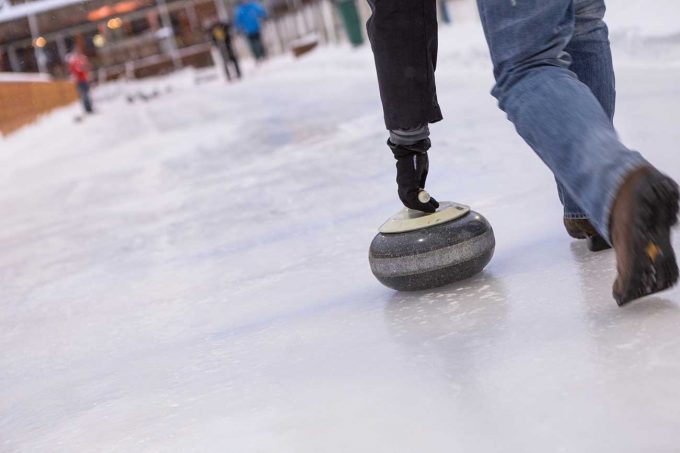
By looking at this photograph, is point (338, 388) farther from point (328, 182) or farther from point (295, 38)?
point (295, 38)

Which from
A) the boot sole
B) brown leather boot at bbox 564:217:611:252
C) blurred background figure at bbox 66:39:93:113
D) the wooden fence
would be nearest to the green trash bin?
the wooden fence

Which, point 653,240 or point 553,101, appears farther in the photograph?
point 553,101

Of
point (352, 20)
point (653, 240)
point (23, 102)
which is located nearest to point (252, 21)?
point (352, 20)

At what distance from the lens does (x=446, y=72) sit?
7.37 m

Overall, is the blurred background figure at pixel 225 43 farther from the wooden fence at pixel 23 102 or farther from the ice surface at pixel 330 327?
the ice surface at pixel 330 327

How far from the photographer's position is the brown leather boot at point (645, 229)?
1061 mm

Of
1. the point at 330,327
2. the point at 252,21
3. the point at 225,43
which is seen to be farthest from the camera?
the point at 252,21

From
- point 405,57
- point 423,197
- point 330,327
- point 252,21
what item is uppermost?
point 405,57

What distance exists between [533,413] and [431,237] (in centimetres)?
60

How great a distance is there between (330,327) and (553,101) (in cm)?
58

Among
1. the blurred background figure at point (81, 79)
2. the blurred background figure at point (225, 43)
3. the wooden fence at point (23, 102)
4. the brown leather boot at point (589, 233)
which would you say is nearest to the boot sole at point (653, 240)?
the brown leather boot at point (589, 233)

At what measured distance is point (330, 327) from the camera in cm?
Result: 160

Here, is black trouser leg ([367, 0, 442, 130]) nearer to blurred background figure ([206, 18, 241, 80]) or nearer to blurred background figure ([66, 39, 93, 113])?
blurred background figure ([66, 39, 93, 113])

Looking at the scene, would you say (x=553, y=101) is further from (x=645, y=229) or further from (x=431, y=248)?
(x=431, y=248)
